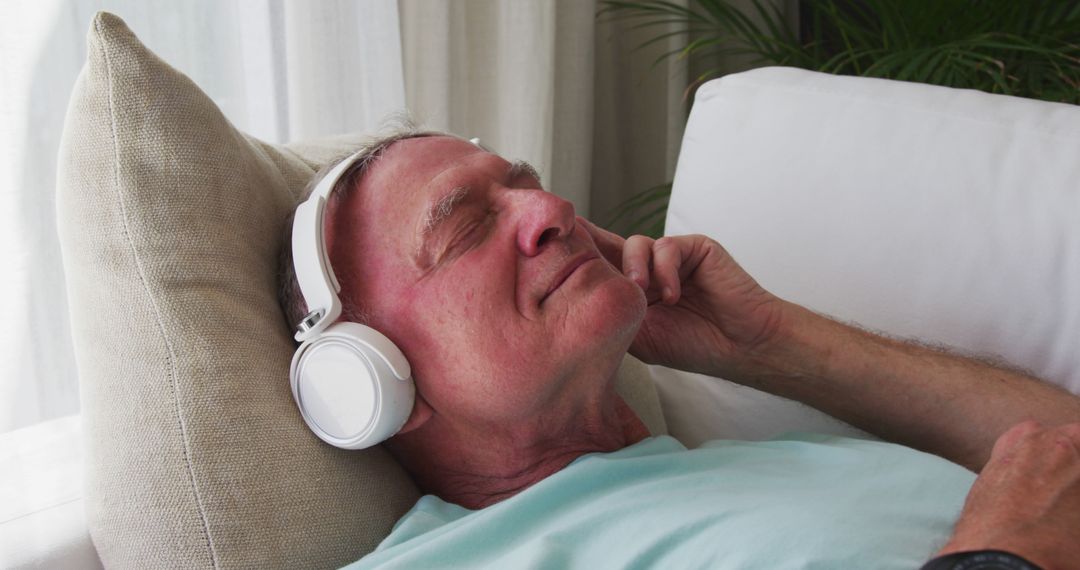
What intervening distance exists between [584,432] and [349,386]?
0.32 meters

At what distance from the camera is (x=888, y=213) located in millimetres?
1416

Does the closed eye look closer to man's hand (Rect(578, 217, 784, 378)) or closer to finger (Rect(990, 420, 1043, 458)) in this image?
man's hand (Rect(578, 217, 784, 378))

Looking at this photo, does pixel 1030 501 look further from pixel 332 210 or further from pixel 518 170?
pixel 332 210

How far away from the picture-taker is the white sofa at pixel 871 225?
131 centimetres

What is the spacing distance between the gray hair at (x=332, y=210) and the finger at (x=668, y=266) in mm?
351

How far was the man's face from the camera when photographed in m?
1.14

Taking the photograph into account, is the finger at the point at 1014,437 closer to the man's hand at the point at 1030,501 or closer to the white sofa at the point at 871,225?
the man's hand at the point at 1030,501

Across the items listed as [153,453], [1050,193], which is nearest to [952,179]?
[1050,193]

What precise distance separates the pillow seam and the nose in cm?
41

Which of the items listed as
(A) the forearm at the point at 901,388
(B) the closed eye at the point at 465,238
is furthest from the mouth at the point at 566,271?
(A) the forearm at the point at 901,388

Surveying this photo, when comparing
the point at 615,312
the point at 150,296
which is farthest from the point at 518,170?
the point at 150,296

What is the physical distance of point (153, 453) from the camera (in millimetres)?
1046

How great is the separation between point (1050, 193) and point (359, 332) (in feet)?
2.99

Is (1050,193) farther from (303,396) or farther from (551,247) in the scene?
(303,396)
